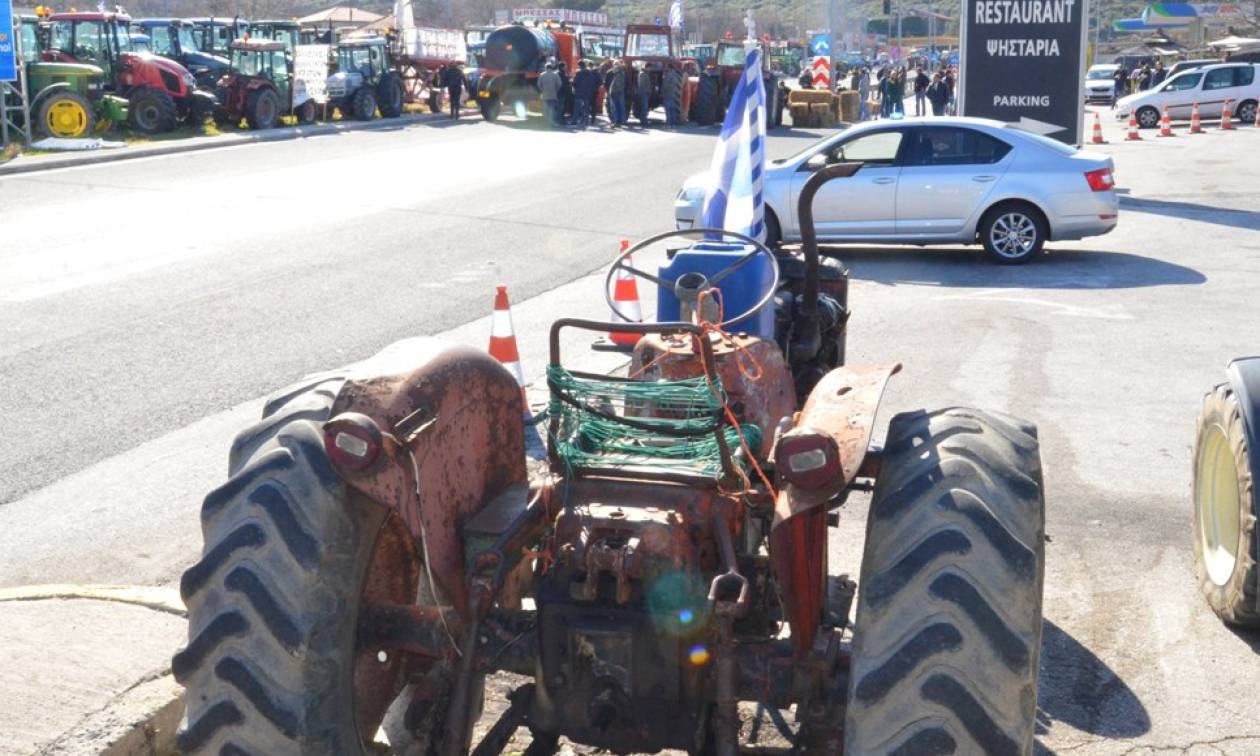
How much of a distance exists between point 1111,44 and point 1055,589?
113m

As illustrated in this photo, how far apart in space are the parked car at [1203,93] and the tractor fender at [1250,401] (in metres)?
37.5

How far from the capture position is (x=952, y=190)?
15641 mm

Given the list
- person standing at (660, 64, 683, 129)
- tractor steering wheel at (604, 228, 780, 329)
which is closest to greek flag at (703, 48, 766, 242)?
tractor steering wheel at (604, 228, 780, 329)

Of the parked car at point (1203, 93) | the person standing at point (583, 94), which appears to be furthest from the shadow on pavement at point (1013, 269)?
the parked car at point (1203, 93)

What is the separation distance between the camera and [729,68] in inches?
1586

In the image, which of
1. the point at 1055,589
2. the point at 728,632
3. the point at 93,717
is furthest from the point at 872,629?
the point at 1055,589

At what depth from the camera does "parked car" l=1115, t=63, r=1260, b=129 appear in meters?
40.2

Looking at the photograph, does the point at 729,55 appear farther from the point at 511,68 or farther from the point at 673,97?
the point at 511,68

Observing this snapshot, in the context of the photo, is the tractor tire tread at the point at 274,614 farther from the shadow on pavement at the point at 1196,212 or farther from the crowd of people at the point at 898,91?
the crowd of people at the point at 898,91

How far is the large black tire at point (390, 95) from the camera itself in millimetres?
37125

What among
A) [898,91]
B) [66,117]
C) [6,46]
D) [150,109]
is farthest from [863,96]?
[6,46]

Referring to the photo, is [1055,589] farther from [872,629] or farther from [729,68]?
[729,68]

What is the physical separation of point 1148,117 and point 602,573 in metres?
40.8

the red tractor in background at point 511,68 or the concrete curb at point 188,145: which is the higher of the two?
the red tractor in background at point 511,68
